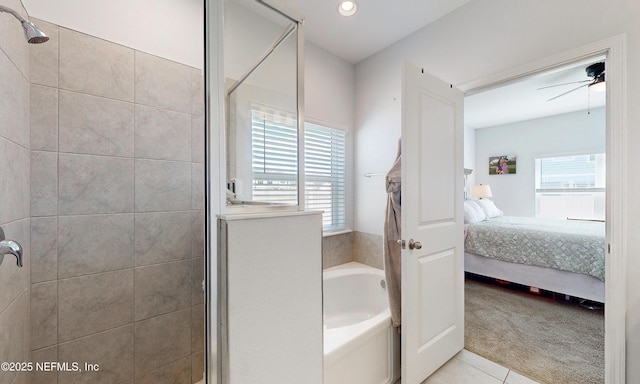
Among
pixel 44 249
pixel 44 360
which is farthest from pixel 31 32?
pixel 44 360

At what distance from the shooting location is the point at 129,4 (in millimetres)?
1438

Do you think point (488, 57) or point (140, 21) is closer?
point (140, 21)

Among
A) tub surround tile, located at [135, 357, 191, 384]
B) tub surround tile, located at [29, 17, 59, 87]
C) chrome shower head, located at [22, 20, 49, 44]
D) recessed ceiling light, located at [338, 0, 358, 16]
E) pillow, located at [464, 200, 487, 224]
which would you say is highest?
recessed ceiling light, located at [338, 0, 358, 16]

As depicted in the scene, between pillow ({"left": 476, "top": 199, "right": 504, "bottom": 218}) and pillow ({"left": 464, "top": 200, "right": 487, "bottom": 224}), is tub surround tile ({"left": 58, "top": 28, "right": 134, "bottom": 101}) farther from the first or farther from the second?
pillow ({"left": 476, "top": 199, "right": 504, "bottom": 218})

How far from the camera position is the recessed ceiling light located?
1780 mm

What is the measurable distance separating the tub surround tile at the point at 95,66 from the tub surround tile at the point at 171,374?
5.31 feet

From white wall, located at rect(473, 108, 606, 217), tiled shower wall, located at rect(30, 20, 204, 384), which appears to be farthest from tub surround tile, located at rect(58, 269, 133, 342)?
white wall, located at rect(473, 108, 606, 217)

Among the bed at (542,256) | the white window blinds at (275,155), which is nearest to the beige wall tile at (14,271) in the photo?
the white window blinds at (275,155)

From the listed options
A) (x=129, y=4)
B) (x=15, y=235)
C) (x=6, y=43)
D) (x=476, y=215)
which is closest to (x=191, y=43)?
(x=129, y=4)

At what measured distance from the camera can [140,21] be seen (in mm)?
1473

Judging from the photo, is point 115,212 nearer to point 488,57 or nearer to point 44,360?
point 44,360

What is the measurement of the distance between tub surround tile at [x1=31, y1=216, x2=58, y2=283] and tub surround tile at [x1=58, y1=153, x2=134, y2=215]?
0.27 feet

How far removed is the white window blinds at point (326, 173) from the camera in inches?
95.9

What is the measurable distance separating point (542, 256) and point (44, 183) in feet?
14.3
